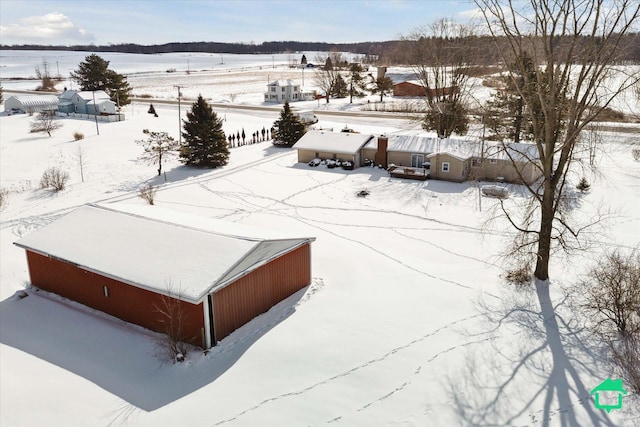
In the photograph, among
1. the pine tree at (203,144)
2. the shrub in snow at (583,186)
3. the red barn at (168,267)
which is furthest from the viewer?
the pine tree at (203,144)

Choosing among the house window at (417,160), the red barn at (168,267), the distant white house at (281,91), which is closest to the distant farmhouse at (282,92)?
the distant white house at (281,91)

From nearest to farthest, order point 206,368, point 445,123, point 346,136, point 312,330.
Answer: point 206,368, point 312,330, point 346,136, point 445,123

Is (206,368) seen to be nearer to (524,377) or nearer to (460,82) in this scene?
(524,377)

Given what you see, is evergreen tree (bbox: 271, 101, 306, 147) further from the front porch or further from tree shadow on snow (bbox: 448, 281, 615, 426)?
tree shadow on snow (bbox: 448, 281, 615, 426)

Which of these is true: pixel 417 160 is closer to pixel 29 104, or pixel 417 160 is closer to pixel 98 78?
pixel 29 104

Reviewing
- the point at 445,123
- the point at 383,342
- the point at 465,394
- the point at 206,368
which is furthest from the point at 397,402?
the point at 445,123

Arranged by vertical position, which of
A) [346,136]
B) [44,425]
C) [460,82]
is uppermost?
[460,82]

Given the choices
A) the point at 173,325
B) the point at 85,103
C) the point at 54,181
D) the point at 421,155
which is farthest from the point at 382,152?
the point at 85,103

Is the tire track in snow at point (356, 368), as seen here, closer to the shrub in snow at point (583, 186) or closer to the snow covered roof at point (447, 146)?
the shrub in snow at point (583, 186)
